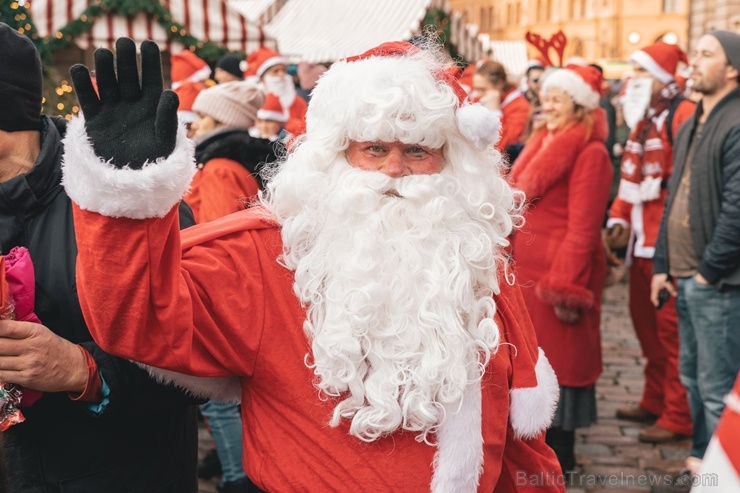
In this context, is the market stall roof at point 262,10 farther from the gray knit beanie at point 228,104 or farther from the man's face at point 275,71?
the gray knit beanie at point 228,104

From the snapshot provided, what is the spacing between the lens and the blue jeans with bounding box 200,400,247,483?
433 centimetres

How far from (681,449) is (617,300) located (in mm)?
5048

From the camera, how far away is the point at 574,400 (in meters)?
4.80

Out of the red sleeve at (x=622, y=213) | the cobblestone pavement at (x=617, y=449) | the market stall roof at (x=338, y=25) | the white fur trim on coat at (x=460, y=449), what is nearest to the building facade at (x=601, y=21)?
the market stall roof at (x=338, y=25)

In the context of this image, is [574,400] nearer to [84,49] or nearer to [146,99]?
[146,99]

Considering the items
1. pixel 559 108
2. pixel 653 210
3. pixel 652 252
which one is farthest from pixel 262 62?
Result: pixel 652 252

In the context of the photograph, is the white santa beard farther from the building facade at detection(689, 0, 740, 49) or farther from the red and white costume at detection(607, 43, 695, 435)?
the building facade at detection(689, 0, 740, 49)

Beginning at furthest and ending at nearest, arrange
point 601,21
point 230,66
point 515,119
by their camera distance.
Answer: point 601,21
point 515,119
point 230,66

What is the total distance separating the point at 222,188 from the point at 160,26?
6.72 meters

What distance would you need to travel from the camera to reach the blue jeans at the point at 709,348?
408 cm

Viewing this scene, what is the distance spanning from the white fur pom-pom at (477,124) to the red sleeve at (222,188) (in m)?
2.33

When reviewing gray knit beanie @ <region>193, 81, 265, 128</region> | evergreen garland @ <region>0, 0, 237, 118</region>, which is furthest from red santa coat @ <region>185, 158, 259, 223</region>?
evergreen garland @ <region>0, 0, 237, 118</region>

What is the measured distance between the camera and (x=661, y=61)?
6.43 metres

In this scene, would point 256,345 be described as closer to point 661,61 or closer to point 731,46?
point 731,46
